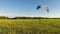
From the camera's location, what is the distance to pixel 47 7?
20.3m

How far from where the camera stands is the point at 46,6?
20.2 m

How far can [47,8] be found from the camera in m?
20.4

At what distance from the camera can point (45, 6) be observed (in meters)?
20.6

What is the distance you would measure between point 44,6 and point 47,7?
0.64 m

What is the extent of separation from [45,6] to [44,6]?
0.88ft

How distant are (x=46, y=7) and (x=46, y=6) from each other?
284 mm

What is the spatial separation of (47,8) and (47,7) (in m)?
0.15

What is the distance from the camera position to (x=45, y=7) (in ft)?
68.4

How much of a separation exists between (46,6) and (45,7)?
602mm

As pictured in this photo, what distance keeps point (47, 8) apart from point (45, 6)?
14.5 inches

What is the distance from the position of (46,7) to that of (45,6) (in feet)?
0.55

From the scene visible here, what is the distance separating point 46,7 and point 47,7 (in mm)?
266

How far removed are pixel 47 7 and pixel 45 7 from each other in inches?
23.8
